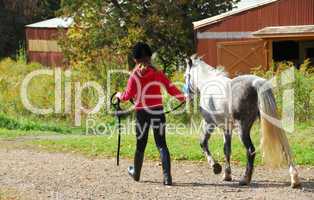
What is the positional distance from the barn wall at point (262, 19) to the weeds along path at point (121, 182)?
1553cm

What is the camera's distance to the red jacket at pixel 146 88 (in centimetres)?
868

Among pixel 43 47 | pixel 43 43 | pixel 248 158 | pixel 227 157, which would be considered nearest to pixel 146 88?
pixel 227 157

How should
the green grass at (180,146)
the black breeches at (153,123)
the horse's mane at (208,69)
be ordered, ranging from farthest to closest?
the green grass at (180,146) → the horse's mane at (208,69) → the black breeches at (153,123)

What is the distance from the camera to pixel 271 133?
8484 millimetres

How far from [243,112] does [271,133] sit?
499mm

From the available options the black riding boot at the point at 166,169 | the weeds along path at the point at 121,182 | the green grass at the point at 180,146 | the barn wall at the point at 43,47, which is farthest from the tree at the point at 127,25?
the black riding boot at the point at 166,169

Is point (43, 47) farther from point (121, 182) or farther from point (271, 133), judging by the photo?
point (271, 133)

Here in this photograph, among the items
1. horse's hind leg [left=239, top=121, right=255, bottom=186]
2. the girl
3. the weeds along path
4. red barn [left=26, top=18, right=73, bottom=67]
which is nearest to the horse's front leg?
the weeds along path

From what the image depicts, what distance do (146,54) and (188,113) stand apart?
25.6 ft

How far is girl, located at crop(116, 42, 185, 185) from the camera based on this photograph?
28.5 ft

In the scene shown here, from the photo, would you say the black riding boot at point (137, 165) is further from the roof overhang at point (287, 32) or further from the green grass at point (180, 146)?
the roof overhang at point (287, 32)

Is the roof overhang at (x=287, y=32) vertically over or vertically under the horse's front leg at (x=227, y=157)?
over

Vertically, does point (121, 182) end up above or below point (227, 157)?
below

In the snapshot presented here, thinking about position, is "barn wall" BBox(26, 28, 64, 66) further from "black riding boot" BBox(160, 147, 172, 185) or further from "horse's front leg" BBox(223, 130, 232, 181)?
"black riding boot" BBox(160, 147, 172, 185)
